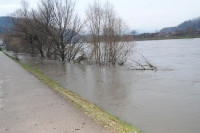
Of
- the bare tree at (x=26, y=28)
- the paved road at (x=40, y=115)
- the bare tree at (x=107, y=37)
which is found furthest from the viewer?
the bare tree at (x=26, y=28)

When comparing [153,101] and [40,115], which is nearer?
[40,115]

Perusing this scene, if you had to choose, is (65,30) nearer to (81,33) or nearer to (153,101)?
(81,33)

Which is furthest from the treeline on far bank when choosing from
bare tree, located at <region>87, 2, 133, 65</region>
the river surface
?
the river surface

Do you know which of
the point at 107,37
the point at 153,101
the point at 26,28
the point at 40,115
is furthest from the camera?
the point at 26,28

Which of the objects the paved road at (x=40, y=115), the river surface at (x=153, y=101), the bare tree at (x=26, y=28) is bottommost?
the river surface at (x=153, y=101)

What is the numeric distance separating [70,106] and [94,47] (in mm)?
14833

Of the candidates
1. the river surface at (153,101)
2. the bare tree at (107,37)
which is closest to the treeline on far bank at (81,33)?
the bare tree at (107,37)

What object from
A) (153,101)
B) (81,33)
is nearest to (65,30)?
(81,33)

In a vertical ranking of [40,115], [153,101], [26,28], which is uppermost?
[26,28]

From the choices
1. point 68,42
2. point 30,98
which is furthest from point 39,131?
point 68,42

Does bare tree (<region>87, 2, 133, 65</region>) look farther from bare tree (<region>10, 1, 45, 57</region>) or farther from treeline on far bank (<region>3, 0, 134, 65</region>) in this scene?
bare tree (<region>10, 1, 45, 57</region>)

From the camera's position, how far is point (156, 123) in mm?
6367

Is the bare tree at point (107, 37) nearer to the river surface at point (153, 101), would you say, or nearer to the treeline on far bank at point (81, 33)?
the treeline on far bank at point (81, 33)

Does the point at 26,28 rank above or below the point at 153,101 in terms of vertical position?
above
